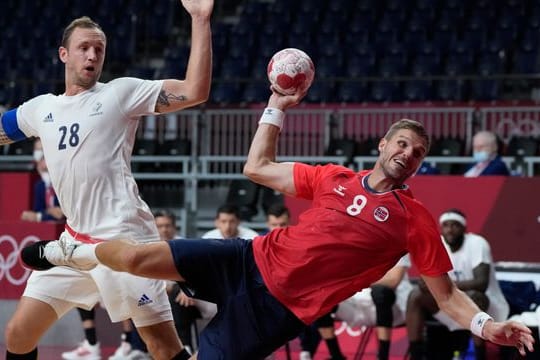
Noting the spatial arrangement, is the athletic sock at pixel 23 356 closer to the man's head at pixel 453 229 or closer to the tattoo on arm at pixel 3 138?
the tattoo on arm at pixel 3 138

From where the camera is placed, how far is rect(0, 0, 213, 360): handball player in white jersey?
5613mm

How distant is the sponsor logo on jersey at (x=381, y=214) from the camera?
498 centimetres

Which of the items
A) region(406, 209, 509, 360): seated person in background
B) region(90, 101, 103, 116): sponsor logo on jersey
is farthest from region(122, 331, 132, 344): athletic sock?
region(90, 101, 103, 116): sponsor logo on jersey

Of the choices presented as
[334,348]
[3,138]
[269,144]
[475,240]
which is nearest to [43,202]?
[334,348]

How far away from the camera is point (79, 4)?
19.7 meters

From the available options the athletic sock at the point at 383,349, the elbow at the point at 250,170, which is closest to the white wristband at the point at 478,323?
the elbow at the point at 250,170

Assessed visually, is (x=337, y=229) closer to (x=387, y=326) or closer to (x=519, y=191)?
(x=387, y=326)

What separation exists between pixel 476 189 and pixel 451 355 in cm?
183

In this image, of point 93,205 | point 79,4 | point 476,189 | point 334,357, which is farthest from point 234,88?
point 93,205

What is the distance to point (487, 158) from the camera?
431 inches

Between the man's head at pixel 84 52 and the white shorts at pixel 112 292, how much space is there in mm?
1025

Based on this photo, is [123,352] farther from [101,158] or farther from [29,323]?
[101,158]

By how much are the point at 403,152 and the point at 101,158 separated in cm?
161

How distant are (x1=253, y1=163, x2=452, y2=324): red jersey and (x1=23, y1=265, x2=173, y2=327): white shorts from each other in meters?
0.92
